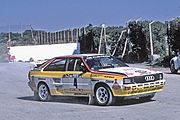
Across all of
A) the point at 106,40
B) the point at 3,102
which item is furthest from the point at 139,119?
the point at 106,40

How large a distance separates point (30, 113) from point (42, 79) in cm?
317

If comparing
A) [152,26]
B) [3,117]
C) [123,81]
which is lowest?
[3,117]

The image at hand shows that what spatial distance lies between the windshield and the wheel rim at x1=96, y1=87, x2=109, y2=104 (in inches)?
30.7

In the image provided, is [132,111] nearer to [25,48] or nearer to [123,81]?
[123,81]

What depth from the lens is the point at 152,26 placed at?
40625mm

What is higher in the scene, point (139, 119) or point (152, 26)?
point (152, 26)

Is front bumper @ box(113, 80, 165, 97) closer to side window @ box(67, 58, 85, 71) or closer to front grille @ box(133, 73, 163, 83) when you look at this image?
front grille @ box(133, 73, 163, 83)

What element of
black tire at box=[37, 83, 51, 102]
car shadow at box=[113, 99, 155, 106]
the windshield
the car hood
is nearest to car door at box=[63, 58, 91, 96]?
the windshield

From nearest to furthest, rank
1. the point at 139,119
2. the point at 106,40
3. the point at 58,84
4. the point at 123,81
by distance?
the point at 139,119
the point at 123,81
the point at 58,84
the point at 106,40

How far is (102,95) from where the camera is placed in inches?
547

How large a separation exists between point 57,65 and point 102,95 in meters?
2.35

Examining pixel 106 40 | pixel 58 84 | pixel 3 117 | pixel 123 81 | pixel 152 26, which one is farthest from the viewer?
pixel 106 40

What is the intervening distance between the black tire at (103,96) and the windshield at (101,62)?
0.78 m

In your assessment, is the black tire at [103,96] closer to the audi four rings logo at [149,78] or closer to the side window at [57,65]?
the audi four rings logo at [149,78]
